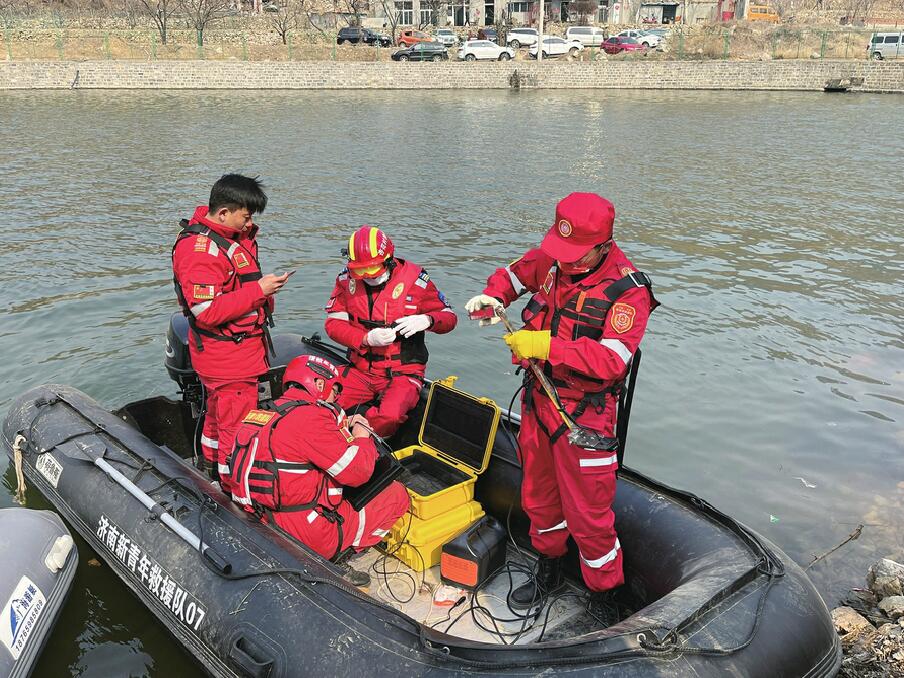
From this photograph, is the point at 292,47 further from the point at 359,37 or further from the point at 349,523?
the point at 349,523

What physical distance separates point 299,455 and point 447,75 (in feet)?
87.4

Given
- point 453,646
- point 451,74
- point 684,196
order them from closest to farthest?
point 453,646
point 684,196
point 451,74

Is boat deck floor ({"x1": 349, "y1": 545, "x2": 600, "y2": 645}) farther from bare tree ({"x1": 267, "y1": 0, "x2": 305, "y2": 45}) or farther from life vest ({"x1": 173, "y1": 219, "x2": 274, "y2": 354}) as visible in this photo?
bare tree ({"x1": 267, "y1": 0, "x2": 305, "y2": 45})

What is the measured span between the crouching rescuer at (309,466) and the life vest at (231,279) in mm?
589

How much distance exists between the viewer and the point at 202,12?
35656mm

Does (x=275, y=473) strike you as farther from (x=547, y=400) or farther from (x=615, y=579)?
(x=615, y=579)

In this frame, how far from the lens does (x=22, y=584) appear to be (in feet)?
10.3

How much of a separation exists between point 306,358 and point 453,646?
1408 millimetres

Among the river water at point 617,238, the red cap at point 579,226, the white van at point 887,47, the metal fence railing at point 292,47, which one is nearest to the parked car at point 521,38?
the metal fence railing at point 292,47

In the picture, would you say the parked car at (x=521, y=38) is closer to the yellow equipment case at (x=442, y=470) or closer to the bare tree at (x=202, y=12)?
the bare tree at (x=202, y=12)

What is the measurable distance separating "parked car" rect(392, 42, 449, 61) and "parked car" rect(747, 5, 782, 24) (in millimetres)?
20751

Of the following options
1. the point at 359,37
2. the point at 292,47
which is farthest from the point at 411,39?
the point at 292,47

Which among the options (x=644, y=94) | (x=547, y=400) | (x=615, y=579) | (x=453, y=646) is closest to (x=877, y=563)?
(x=615, y=579)

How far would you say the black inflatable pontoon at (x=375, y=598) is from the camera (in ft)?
7.88
